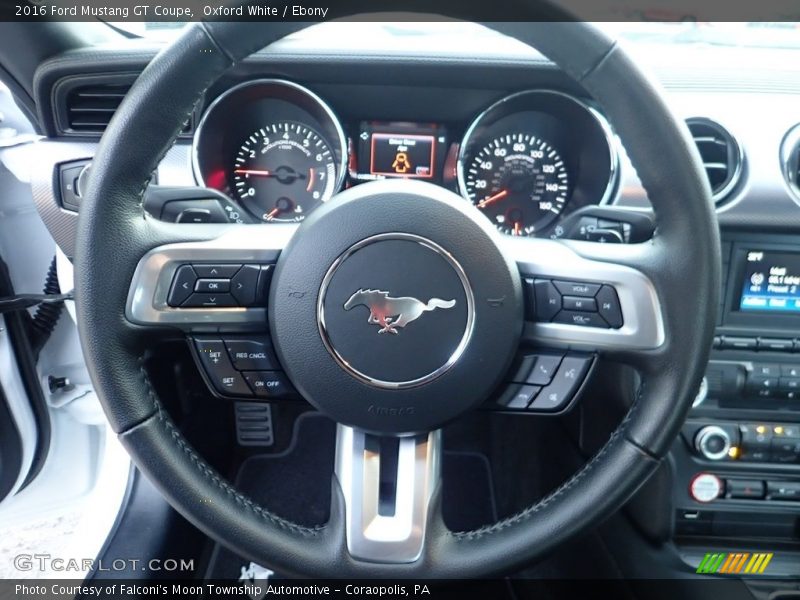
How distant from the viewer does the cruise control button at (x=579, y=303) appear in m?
0.90

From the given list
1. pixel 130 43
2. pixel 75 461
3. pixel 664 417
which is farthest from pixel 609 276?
pixel 75 461

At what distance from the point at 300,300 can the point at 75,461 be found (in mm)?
1111

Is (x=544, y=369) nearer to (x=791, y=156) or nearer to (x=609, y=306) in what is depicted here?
(x=609, y=306)

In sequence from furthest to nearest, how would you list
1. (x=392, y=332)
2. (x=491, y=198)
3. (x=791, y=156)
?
(x=491, y=198) → (x=791, y=156) → (x=392, y=332)

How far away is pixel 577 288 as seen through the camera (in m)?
0.91

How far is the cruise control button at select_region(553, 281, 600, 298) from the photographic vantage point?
0.90m

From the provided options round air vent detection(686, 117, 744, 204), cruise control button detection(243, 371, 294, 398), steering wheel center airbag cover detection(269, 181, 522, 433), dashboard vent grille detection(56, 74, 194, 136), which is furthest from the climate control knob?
dashboard vent grille detection(56, 74, 194, 136)

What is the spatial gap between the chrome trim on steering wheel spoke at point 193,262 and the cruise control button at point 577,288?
339mm

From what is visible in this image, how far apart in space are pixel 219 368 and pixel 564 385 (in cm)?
44

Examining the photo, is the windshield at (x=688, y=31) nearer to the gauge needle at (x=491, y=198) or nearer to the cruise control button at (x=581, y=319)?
the gauge needle at (x=491, y=198)

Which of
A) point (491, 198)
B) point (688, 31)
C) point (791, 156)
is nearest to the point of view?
point (791, 156)

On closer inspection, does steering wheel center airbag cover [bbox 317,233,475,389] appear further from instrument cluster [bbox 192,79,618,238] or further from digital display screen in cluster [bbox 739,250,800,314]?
digital display screen in cluster [bbox 739,250,800,314]

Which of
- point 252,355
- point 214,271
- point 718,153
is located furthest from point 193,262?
point 718,153

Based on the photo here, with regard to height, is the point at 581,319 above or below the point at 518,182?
below
